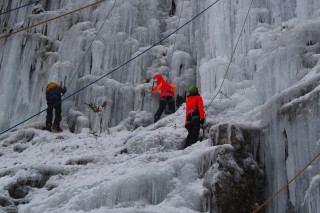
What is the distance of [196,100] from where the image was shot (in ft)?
22.3

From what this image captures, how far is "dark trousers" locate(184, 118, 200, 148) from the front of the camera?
6.56m

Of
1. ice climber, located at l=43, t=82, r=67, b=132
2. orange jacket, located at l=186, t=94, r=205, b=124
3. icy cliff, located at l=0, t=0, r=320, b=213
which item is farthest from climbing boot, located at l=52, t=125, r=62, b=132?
orange jacket, located at l=186, t=94, r=205, b=124

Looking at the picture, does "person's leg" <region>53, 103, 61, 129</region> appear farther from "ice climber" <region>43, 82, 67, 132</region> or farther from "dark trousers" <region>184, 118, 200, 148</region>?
"dark trousers" <region>184, 118, 200, 148</region>

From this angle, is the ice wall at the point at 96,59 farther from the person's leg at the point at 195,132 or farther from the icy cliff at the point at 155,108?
the person's leg at the point at 195,132

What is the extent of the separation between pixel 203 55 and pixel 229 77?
1654mm

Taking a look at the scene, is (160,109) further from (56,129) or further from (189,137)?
(56,129)

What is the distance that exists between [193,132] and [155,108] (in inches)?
117

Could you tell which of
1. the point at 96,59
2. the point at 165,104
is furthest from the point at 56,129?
the point at 165,104

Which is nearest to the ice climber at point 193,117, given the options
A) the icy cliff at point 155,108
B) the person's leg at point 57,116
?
the icy cliff at point 155,108

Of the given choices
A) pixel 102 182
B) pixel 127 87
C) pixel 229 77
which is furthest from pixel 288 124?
pixel 127 87

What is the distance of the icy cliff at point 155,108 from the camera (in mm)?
4746

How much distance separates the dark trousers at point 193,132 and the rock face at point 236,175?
1.19 meters

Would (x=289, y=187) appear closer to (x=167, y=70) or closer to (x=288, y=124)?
(x=288, y=124)

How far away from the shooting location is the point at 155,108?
943 cm
